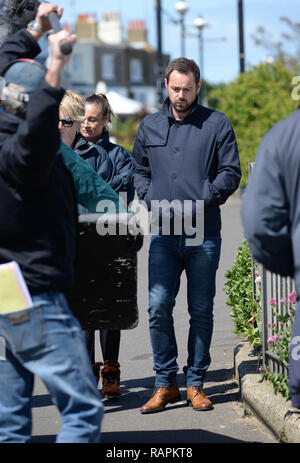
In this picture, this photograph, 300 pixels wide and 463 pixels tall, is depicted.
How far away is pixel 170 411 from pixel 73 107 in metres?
1.90

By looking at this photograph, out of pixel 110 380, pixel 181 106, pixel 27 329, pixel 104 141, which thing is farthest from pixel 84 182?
pixel 110 380

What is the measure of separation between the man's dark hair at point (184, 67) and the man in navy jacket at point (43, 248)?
2084 millimetres

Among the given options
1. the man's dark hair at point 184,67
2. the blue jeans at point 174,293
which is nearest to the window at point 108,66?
the man's dark hair at point 184,67

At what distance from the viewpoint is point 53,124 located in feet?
9.53

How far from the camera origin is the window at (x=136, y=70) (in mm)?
92125

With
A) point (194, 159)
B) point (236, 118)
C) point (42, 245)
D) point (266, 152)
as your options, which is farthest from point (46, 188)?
point (236, 118)

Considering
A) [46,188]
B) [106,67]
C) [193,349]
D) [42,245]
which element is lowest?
[193,349]

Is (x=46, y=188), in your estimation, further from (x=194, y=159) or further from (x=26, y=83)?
(x=194, y=159)

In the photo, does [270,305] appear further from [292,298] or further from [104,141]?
[104,141]

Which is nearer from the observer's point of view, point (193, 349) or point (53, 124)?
point (53, 124)

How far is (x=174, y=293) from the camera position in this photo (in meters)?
5.15

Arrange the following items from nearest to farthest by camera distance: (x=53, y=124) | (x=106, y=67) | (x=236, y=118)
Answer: (x=53, y=124) < (x=236, y=118) < (x=106, y=67)

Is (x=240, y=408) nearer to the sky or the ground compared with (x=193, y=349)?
nearer to the ground

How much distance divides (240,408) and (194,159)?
1.50 meters
